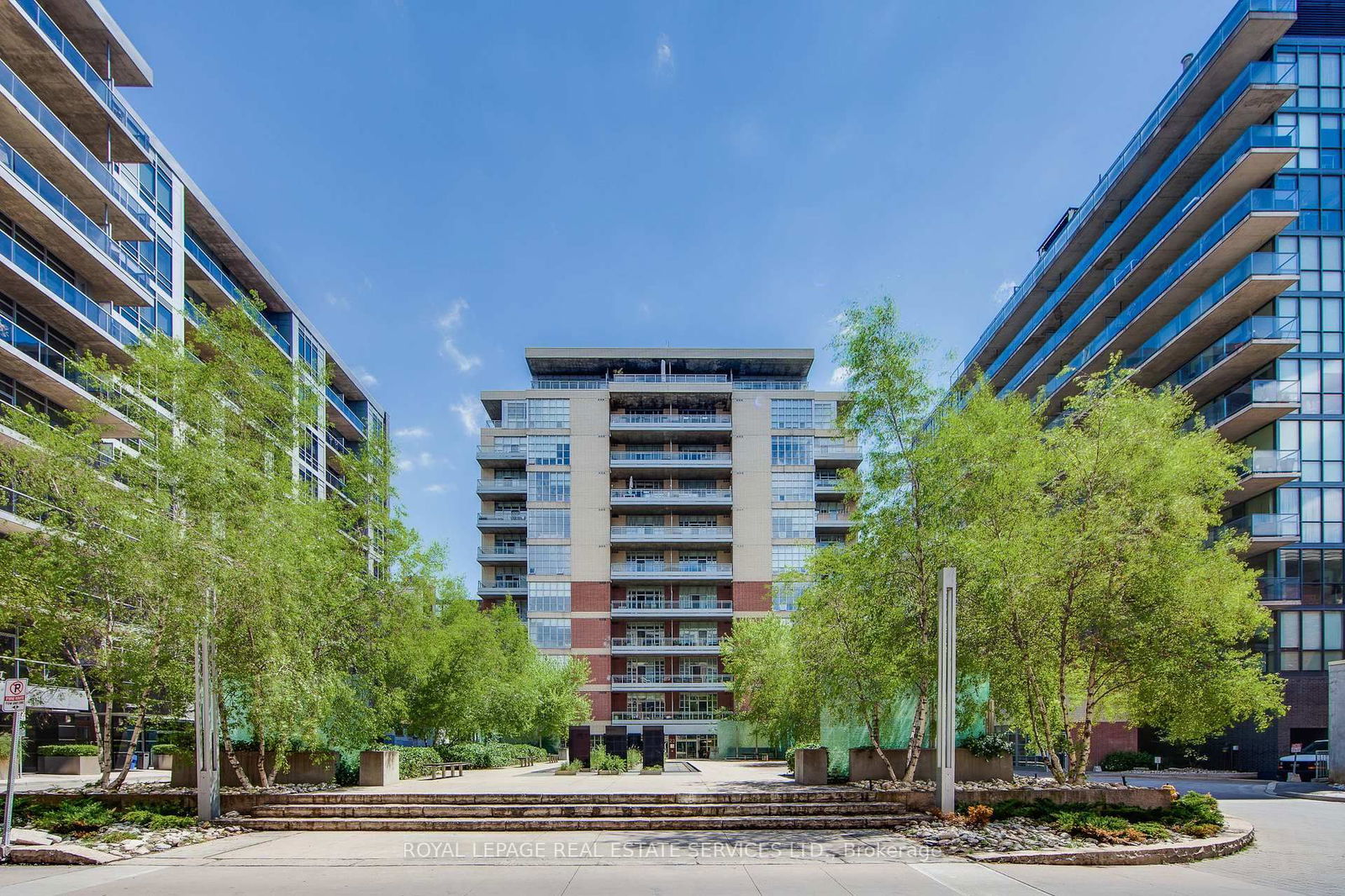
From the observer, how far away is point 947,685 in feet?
53.5

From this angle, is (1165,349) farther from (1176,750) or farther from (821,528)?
(821,528)

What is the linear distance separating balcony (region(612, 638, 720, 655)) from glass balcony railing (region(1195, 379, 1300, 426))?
35.1 meters

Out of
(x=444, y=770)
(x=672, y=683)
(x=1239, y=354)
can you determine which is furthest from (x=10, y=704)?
(x=672, y=683)

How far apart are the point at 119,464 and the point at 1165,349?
144ft

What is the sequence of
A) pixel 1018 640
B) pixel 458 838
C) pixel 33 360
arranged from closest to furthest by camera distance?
pixel 458 838 → pixel 1018 640 → pixel 33 360

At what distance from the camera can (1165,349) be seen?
4300 centimetres

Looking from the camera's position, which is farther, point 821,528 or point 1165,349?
point 821,528

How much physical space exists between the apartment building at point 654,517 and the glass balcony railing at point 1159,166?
17419mm

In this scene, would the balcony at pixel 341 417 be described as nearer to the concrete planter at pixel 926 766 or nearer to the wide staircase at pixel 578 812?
the wide staircase at pixel 578 812

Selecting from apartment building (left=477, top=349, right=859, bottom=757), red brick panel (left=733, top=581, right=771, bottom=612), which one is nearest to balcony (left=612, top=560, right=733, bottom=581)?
apartment building (left=477, top=349, right=859, bottom=757)

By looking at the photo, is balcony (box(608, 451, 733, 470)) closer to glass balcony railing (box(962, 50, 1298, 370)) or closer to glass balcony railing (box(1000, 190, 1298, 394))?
glass balcony railing (box(1000, 190, 1298, 394))

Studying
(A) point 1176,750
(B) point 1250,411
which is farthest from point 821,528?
(B) point 1250,411

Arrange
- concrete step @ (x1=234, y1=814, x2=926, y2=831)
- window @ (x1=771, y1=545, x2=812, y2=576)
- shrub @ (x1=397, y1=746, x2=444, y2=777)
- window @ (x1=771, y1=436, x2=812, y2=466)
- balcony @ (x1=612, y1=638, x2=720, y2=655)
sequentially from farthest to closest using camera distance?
1. window @ (x1=771, y1=436, x2=812, y2=466)
2. window @ (x1=771, y1=545, x2=812, y2=576)
3. balcony @ (x1=612, y1=638, x2=720, y2=655)
4. shrub @ (x1=397, y1=746, x2=444, y2=777)
5. concrete step @ (x1=234, y1=814, x2=926, y2=831)

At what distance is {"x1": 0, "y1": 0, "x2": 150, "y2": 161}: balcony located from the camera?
1231 inches
